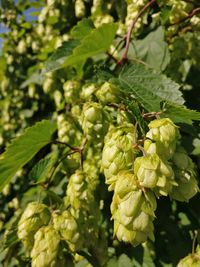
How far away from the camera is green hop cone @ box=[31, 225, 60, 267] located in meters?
1.65

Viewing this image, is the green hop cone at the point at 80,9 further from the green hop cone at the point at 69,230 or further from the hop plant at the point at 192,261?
the hop plant at the point at 192,261

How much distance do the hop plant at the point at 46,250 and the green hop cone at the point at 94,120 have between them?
0.43m

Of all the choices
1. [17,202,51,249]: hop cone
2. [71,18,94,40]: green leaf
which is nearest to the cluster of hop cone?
[17,202,51,249]: hop cone

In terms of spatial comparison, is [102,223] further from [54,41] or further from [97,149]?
[54,41]

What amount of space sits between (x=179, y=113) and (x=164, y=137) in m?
0.20

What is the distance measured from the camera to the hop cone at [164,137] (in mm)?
1318

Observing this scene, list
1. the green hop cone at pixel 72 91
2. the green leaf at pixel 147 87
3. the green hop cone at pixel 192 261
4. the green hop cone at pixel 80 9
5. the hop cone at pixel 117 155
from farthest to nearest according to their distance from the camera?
the green hop cone at pixel 80 9
the green hop cone at pixel 72 91
the green leaf at pixel 147 87
the green hop cone at pixel 192 261
the hop cone at pixel 117 155

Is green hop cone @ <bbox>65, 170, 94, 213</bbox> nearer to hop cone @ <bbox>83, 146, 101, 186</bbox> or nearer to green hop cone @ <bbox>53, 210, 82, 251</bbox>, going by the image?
green hop cone @ <bbox>53, 210, 82, 251</bbox>

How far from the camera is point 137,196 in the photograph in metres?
1.27

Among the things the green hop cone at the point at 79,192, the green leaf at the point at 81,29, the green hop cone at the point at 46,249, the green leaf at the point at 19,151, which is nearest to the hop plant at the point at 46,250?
the green hop cone at the point at 46,249

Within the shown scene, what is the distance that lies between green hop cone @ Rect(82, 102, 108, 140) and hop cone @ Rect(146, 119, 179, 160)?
47 centimetres

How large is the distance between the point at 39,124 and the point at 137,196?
2.80 feet

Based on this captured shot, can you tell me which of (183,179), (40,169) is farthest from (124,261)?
(183,179)

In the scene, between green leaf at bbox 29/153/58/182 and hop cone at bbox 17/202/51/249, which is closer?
hop cone at bbox 17/202/51/249
